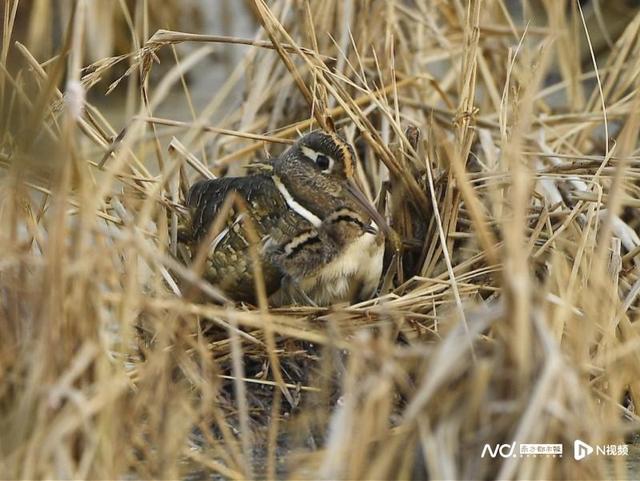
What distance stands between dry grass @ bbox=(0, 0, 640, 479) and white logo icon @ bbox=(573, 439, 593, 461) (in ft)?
0.07

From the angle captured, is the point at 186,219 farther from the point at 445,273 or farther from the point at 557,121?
the point at 557,121

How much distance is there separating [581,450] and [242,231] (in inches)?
58.1

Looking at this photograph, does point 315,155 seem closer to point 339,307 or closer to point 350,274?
point 350,274

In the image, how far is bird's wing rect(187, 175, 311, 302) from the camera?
401cm

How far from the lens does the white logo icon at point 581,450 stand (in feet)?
9.30

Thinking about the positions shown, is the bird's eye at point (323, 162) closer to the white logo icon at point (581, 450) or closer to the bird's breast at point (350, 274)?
the bird's breast at point (350, 274)

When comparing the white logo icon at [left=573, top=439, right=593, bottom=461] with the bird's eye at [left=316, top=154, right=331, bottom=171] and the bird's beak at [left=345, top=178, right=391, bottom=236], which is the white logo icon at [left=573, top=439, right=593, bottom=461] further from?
the bird's eye at [left=316, top=154, right=331, bottom=171]

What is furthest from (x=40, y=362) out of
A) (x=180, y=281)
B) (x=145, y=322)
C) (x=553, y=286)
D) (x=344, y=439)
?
(x=553, y=286)

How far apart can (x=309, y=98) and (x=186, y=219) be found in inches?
21.2

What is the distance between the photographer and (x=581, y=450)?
2854 millimetres

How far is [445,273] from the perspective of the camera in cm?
402

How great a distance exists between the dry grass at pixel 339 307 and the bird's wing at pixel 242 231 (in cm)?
8

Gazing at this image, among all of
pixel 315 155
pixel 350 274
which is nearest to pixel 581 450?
pixel 350 274

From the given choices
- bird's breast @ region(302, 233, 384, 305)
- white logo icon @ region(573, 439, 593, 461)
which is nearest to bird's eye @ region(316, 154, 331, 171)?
bird's breast @ region(302, 233, 384, 305)
